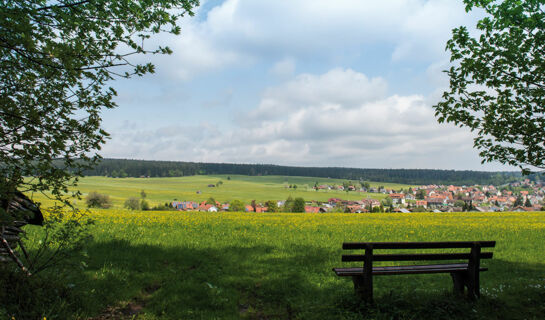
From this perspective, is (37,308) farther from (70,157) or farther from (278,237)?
(278,237)

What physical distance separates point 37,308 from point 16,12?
4388mm

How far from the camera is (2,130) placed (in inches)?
159

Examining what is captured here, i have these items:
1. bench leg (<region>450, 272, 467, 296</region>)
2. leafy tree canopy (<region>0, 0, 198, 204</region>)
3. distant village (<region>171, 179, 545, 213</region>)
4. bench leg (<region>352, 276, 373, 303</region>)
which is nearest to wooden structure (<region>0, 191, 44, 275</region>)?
leafy tree canopy (<region>0, 0, 198, 204</region>)

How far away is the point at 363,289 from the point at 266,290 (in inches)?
87.3

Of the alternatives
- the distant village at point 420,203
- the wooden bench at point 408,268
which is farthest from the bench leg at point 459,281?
the distant village at point 420,203

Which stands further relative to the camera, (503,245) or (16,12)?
(503,245)

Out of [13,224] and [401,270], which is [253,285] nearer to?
[401,270]

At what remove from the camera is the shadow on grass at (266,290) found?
18.5 feet

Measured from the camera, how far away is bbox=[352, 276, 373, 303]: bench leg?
5793 mm

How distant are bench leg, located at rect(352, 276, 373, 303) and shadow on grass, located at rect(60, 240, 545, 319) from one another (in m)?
0.16

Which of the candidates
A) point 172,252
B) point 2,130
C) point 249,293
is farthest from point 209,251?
point 2,130

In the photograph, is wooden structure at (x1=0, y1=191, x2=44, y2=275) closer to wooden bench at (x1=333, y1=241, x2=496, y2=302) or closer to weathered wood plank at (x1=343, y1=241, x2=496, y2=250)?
weathered wood plank at (x1=343, y1=241, x2=496, y2=250)

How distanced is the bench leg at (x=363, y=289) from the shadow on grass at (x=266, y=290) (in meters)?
0.16

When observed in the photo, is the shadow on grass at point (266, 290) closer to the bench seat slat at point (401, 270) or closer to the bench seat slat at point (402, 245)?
the bench seat slat at point (401, 270)
